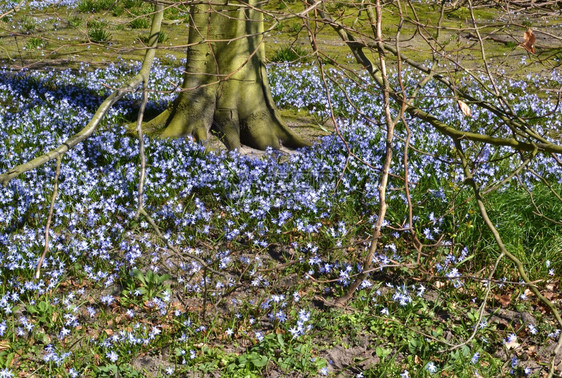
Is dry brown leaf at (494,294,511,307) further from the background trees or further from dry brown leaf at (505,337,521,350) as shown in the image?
dry brown leaf at (505,337,521,350)

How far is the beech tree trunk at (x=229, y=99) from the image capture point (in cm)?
562

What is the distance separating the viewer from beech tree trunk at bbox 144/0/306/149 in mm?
5617

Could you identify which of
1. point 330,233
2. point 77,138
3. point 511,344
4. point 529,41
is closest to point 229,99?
point 330,233

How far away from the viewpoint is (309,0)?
3.58m

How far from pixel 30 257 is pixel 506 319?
138 inches

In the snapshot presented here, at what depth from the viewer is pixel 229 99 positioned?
5812mm

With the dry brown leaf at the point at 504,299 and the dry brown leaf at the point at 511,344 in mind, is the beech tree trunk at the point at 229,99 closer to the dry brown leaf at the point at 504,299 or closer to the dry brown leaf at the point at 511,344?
the dry brown leaf at the point at 504,299

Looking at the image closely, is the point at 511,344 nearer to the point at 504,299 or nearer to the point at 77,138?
the point at 504,299

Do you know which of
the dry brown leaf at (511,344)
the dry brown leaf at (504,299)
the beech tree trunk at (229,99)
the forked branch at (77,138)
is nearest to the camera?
the forked branch at (77,138)

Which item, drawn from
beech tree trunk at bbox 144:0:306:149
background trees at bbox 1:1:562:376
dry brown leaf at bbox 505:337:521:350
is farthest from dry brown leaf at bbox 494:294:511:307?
beech tree trunk at bbox 144:0:306:149

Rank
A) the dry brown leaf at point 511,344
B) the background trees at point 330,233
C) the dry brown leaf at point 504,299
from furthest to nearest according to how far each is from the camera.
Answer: the dry brown leaf at point 504,299
the dry brown leaf at point 511,344
the background trees at point 330,233

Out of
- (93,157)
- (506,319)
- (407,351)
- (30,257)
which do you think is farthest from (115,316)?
(506,319)

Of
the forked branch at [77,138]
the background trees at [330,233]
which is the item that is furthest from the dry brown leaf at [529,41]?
the forked branch at [77,138]

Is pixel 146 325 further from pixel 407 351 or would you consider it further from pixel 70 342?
pixel 407 351
